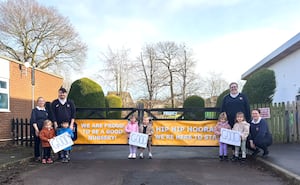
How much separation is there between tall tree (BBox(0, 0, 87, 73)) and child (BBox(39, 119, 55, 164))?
28858mm

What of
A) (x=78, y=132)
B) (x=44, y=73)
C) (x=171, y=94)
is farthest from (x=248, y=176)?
(x=171, y=94)

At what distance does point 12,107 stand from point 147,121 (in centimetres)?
719

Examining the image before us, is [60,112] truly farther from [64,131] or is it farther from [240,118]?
[240,118]

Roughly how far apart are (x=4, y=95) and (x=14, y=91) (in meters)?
A: 0.83

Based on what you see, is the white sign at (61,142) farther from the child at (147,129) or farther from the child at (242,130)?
the child at (242,130)

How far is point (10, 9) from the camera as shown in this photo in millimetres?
35906

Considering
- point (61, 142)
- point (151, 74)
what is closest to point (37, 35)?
point (151, 74)

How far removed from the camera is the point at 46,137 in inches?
370

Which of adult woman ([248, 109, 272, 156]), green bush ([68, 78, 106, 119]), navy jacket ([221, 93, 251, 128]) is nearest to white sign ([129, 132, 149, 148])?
navy jacket ([221, 93, 251, 128])

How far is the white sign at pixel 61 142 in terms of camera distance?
366 inches

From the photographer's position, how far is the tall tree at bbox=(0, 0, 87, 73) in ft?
119

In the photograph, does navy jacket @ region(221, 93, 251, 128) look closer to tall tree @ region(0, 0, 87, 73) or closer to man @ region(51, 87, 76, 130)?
man @ region(51, 87, 76, 130)

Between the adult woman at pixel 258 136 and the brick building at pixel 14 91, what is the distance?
30.6 ft

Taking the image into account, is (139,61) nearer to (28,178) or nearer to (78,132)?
(78,132)
